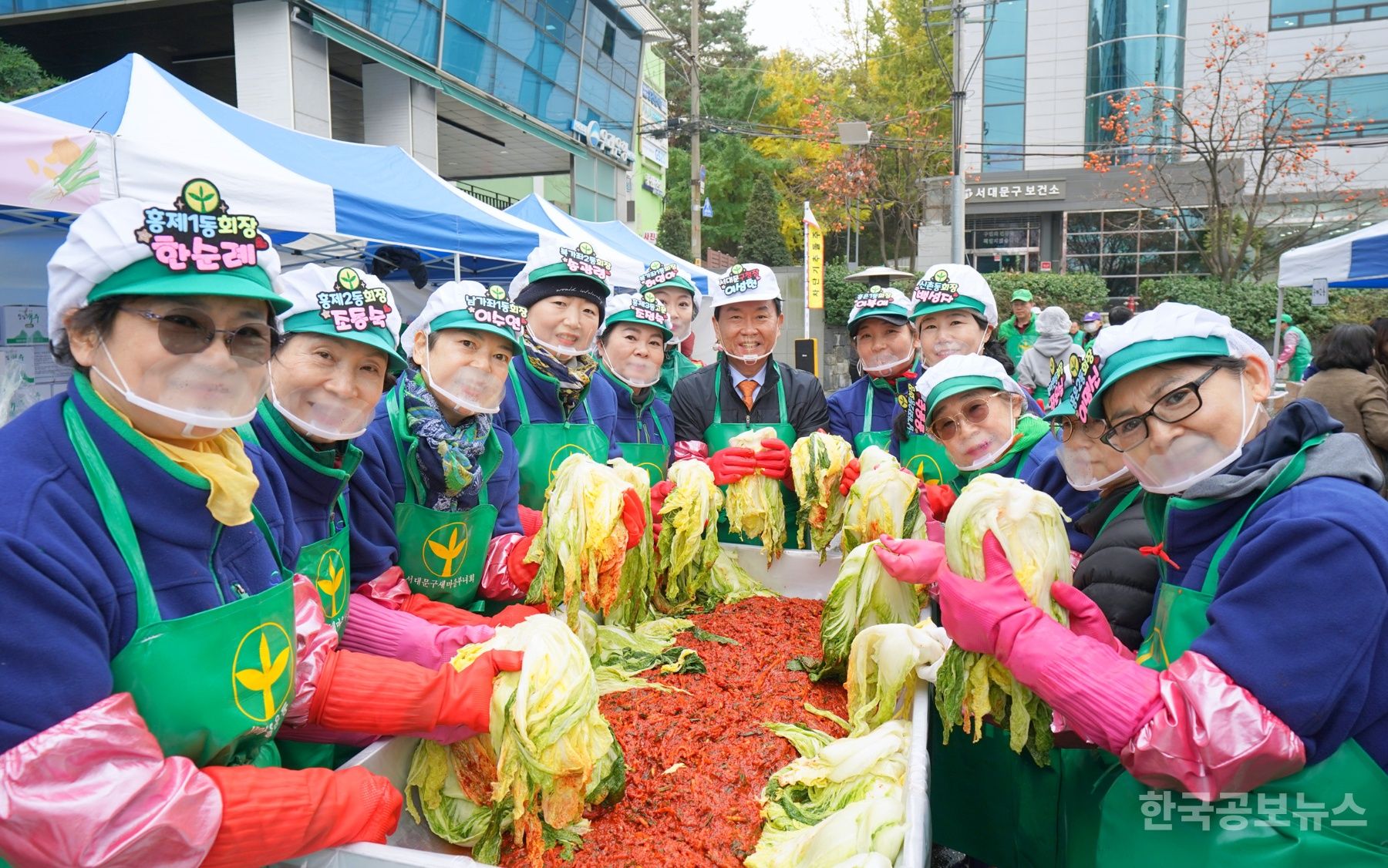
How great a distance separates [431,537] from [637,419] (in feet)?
6.75

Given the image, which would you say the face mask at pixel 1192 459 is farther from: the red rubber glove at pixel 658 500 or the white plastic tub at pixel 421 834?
the red rubber glove at pixel 658 500

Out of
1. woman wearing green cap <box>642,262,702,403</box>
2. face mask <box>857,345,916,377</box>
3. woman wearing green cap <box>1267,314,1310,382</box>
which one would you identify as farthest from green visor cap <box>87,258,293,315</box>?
woman wearing green cap <box>1267,314,1310,382</box>

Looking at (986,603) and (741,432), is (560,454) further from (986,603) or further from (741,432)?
(986,603)

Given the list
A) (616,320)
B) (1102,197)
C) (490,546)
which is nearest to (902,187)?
(1102,197)

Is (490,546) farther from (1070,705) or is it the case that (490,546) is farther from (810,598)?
(1070,705)

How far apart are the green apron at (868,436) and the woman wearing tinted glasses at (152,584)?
3703 mm

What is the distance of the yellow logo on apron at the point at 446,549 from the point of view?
3.11 m

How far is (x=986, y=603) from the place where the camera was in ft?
7.91

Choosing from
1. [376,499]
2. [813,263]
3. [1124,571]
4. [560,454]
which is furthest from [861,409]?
[813,263]

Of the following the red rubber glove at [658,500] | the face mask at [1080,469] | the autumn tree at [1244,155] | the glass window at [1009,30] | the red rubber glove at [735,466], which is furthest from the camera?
the glass window at [1009,30]

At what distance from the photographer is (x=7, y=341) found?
217 inches

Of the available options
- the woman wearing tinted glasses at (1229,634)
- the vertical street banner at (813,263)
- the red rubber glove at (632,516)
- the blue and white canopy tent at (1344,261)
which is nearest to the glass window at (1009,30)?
the vertical street banner at (813,263)

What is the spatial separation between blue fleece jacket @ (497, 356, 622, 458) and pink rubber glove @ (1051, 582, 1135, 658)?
2.58 metres

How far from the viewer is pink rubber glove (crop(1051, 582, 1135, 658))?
8.21 feet
